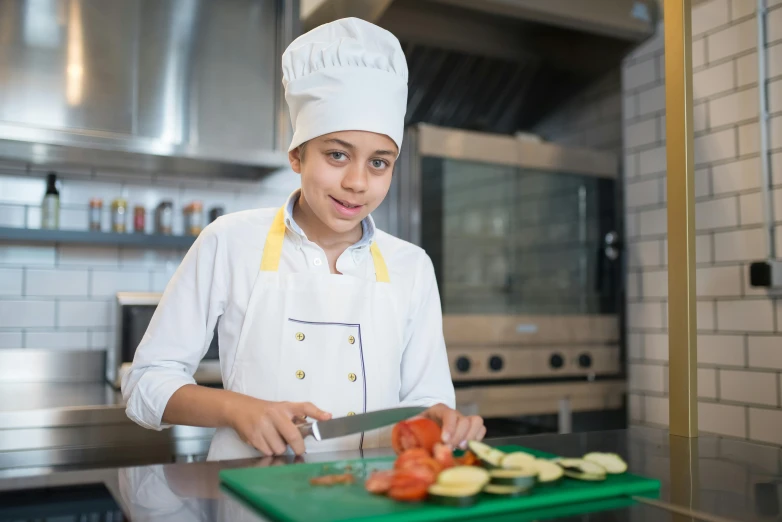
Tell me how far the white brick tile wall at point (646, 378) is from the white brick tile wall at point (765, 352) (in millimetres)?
450

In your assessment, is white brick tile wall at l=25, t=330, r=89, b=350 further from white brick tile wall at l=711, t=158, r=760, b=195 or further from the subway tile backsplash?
white brick tile wall at l=711, t=158, r=760, b=195

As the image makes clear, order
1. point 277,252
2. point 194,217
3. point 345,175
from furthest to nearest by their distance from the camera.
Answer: point 194,217
point 277,252
point 345,175

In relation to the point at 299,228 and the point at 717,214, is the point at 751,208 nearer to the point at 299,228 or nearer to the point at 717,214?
the point at 717,214

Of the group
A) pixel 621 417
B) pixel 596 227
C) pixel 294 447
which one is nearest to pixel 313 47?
pixel 294 447

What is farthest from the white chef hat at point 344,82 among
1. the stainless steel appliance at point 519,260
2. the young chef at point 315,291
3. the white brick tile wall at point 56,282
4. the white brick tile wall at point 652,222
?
the white brick tile wall at point 652,222

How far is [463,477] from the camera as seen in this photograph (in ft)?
2.16

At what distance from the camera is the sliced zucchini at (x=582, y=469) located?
0.74 m

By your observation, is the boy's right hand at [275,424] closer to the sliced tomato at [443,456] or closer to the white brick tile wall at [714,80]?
the sliced tomato at [443,456]

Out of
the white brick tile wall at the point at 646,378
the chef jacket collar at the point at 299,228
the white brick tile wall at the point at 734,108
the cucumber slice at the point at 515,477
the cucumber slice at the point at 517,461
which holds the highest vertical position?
the white brick tile wall at the point at 734,108

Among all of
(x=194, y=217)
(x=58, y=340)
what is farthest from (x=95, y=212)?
(x=58, y=340)

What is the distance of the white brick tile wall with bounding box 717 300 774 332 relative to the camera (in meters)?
2.05

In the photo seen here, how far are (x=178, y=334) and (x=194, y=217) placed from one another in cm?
149

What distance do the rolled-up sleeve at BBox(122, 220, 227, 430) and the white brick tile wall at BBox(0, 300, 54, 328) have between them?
4.81 feet

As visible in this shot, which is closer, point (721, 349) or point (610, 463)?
point (610, 463)
